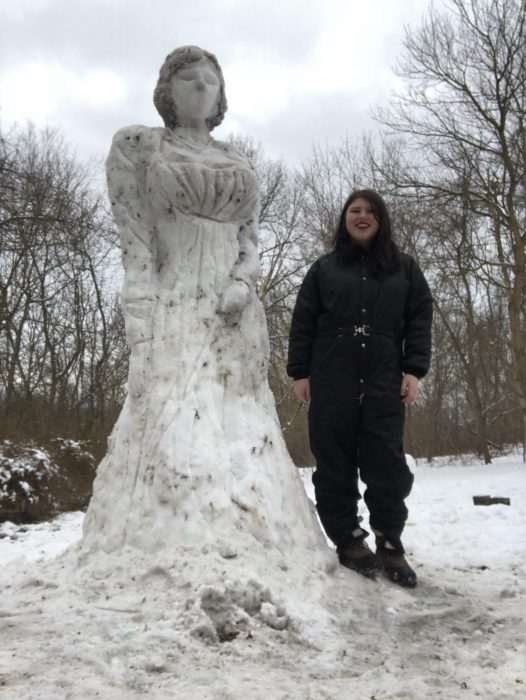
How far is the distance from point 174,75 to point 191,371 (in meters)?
1.81

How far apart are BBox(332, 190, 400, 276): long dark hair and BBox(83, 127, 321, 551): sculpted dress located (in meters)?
0.57

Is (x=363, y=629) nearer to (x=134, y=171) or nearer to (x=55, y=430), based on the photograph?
(x=134, y=171)

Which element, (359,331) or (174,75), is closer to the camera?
(359,331)

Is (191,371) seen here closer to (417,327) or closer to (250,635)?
(417,327)

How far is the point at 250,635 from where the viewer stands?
2.19m

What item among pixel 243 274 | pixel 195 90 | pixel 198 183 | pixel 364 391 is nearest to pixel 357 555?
pixel 364 391

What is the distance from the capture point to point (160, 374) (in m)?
3.18

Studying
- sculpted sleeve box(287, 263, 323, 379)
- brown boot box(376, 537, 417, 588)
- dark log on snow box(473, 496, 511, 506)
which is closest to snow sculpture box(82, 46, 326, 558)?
sculpted sleeve box(287, 263, 323, 379)

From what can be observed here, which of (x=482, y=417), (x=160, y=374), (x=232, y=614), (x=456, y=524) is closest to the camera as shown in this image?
(x=232, y=614)

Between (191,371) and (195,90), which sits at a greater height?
(195,90)

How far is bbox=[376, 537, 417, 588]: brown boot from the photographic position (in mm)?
3082

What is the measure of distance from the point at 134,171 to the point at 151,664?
2632mm

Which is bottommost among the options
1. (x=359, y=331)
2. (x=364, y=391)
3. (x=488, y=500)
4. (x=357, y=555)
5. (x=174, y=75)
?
(x=488, y=500)

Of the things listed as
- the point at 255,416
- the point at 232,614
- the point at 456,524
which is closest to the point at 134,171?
the point at 255,416
